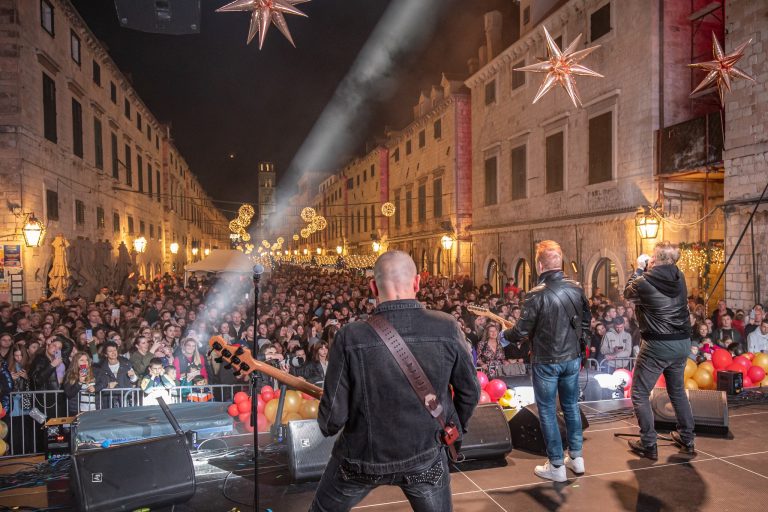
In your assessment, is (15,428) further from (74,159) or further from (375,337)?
(74,159)

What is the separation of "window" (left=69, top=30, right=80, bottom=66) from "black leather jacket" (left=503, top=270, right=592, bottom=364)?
19.9 m

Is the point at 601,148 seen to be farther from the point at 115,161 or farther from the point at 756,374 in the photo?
the point at 115,161

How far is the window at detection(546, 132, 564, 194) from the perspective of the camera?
19.1 metres

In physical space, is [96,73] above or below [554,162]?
above

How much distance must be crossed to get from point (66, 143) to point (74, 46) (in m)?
3.90

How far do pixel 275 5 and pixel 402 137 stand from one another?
98.8ft

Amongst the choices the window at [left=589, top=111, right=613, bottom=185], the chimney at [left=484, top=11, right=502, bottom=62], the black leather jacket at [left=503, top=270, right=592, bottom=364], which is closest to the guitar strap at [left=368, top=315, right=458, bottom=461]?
the black leather jacket at [left=503, top=270, right=592, bottom=364]

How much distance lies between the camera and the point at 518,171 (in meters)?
22.0

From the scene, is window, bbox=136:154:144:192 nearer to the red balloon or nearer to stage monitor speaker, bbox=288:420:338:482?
stage monitor speaker, bbox=288:420:338:482

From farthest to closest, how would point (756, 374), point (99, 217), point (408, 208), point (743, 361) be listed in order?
point (408, 208) → point (99, 217) → point (743, 361) → point (756, 374)

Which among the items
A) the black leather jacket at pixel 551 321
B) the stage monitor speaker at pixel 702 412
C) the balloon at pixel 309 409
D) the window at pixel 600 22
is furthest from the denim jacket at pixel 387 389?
the window at pixel 600 22

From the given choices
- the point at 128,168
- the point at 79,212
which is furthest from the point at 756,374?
the point at 128,168

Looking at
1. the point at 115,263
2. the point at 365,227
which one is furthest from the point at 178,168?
the point at 115,263

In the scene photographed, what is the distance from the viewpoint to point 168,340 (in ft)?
31.2
